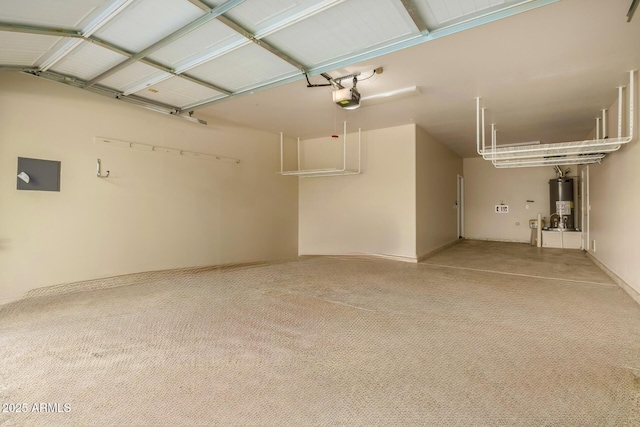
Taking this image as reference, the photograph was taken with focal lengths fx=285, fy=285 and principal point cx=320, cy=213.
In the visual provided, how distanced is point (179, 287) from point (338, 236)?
133 inches

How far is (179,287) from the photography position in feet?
11.5

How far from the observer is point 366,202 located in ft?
18.7

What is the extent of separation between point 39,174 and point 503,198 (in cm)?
958

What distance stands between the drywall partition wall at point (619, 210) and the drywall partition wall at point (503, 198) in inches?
109

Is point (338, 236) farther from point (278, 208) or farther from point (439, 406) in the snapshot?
point (439, 406)

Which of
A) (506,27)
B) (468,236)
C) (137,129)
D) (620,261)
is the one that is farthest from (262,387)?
(468,236)

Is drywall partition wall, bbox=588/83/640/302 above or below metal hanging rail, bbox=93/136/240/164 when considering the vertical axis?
below

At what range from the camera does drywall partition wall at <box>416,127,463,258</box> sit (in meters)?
5.35

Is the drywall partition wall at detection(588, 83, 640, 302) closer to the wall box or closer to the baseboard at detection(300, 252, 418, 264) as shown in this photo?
the baseboard at detection(300, 252, 418, 264)

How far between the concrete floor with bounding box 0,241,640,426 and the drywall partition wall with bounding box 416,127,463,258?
215 centimetres

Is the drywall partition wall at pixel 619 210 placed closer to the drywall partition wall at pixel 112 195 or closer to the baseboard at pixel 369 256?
the baseboard at pixel 369 256

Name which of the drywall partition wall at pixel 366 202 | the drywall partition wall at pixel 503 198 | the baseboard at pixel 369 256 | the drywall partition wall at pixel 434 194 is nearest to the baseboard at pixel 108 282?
the baseboard at pixel 369 256

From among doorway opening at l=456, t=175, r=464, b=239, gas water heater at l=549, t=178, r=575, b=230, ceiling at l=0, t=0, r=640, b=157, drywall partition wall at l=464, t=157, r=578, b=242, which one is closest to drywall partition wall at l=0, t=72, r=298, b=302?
ceiling at l=0, t=0, r=640, b=157

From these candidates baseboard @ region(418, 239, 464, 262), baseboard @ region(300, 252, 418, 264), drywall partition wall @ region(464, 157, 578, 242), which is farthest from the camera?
drywall partition wall @ region(464, 157, 578, 242)
